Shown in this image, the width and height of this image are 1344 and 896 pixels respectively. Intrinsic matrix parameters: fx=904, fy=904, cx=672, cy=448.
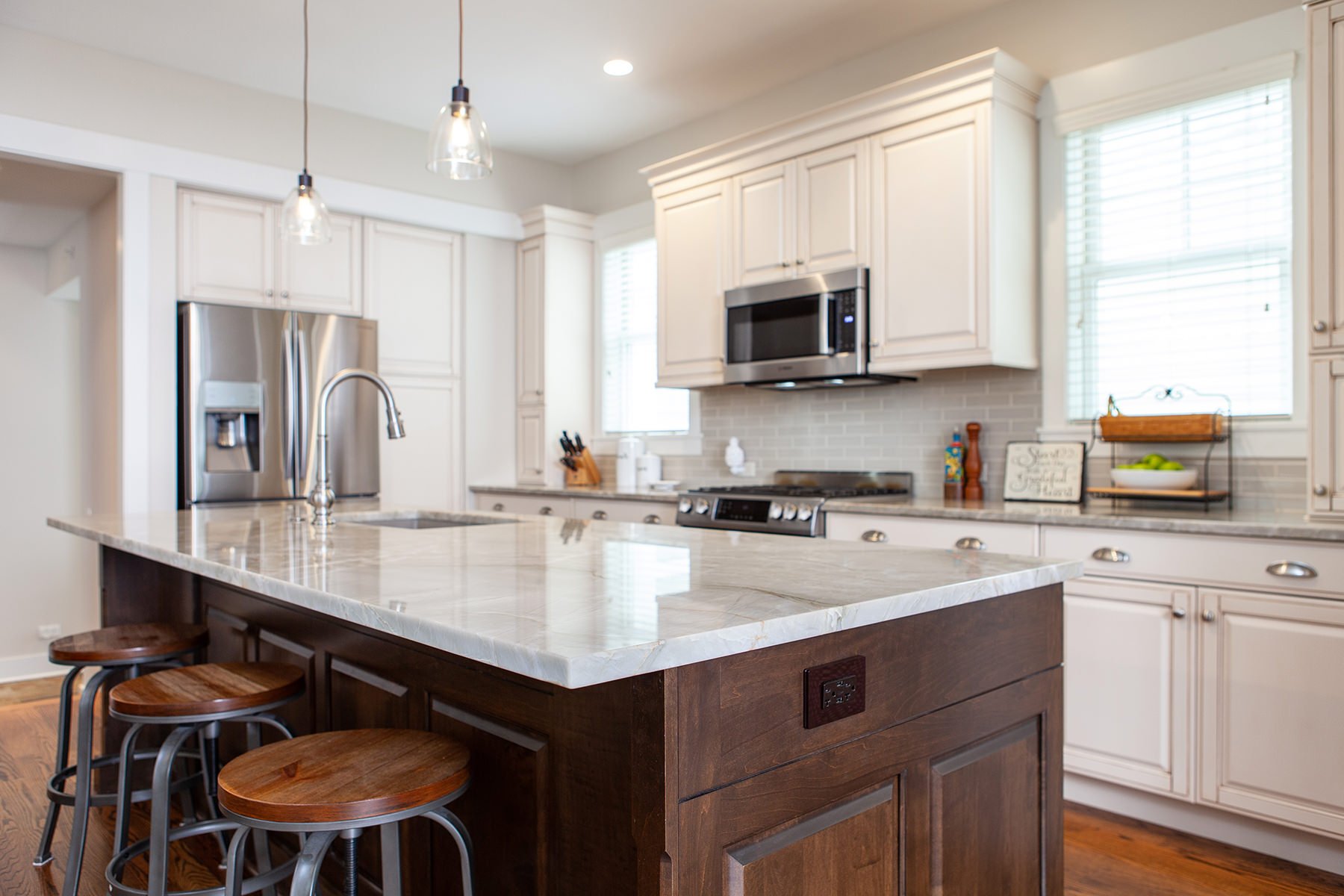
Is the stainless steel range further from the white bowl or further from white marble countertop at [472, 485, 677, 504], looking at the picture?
the white bowl

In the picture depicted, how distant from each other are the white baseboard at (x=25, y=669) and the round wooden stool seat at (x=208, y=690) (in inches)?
145

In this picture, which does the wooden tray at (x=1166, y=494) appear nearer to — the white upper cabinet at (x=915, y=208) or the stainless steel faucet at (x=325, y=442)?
the white upper cabinet at (x=915, y=208)

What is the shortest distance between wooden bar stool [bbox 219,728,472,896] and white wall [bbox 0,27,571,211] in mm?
3626

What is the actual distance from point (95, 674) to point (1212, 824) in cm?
297

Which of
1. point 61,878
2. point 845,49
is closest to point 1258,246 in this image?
point 845,49

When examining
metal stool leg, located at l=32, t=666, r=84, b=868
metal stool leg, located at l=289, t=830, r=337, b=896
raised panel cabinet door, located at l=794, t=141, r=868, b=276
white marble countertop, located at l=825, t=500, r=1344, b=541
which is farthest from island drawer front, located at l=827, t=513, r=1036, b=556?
metal stool leg, located at l=32, t=666, r=84, b=868

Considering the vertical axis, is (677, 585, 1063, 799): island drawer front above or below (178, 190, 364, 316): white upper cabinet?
below

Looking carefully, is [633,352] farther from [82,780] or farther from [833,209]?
[82,780]

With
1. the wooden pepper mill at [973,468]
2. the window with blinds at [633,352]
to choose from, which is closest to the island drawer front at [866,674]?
the wooden pepper mill at [973,468]

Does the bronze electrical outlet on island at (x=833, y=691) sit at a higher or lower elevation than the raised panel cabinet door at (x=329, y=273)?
lower

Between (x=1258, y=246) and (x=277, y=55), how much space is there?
3.96 meters

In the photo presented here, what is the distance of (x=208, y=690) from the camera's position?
1807 mm

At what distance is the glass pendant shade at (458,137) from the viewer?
7.28 feet

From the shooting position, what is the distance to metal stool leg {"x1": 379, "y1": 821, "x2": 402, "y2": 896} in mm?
1295
